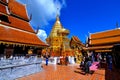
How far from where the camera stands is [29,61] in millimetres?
13391

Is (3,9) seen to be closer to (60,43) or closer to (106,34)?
(106,34)

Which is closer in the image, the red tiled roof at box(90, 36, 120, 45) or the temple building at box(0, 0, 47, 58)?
the temple building at box(0, 0, 47, 58)

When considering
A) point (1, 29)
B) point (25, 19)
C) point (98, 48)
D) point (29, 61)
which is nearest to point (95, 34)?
point (98, 48)

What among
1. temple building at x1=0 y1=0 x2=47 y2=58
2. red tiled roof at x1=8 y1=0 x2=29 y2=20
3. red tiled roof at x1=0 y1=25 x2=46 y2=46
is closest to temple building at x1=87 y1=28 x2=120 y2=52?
temple building at x1=0 y1=0 x2=47 y2=58

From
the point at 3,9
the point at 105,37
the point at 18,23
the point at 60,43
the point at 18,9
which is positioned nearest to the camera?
the point at 3,9

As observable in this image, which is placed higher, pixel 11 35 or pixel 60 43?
pixel 60 43

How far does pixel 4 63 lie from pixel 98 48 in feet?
45.0

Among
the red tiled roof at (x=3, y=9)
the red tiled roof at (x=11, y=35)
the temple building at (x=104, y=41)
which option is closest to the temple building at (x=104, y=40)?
the temple building at (x=104, y=41)

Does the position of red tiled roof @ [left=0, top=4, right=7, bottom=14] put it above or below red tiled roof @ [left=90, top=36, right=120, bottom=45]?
above

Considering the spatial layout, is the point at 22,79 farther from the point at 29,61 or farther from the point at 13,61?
the point at 29,61

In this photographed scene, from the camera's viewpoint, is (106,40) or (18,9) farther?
(106,40)

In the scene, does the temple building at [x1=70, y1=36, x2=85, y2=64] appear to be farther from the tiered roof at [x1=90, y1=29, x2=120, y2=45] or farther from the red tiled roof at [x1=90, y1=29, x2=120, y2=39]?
the red tiled roof at [x1=90, y1=29, x2=120, y2=39]

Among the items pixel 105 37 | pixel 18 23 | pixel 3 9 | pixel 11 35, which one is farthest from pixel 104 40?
pixel 3 9

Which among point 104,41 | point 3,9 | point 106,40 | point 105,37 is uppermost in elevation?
point 3,9
